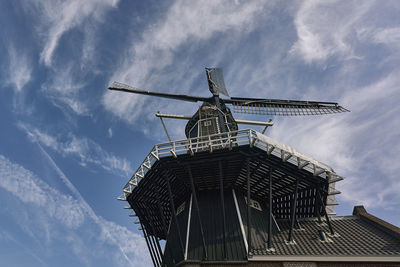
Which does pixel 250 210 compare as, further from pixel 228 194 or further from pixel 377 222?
pixel 377 222

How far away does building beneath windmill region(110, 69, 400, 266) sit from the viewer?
41.3 feet

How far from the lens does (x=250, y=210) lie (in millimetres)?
14656

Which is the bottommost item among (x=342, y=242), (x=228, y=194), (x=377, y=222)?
(x=342, y=242)

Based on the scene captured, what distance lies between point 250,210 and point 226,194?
226 cm

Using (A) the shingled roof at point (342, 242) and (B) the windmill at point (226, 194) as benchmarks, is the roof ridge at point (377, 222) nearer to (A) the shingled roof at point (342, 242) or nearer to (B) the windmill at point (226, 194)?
(A) the shingled roof at point (342, 242)

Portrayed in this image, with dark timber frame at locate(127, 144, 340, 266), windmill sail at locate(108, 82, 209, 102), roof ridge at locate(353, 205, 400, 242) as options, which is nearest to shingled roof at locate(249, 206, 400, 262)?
roof ridge at locate(353, 205, 400, 242)

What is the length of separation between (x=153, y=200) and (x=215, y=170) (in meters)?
5.62

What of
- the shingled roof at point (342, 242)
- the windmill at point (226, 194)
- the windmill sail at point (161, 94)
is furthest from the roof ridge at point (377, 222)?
the windmill sail at point (161, 94)

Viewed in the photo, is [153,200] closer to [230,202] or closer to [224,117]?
[230,202]

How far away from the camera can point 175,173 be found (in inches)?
602

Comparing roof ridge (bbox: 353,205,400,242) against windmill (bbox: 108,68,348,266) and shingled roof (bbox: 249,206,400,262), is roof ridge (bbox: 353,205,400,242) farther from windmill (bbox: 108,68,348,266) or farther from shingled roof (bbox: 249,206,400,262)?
windmill (bbox: 108,68,348,266)

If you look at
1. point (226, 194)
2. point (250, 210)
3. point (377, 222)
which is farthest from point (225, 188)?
point (377, 222)

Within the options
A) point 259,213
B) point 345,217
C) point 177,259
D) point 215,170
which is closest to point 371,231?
point 345,217

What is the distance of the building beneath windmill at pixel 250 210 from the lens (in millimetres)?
12586
